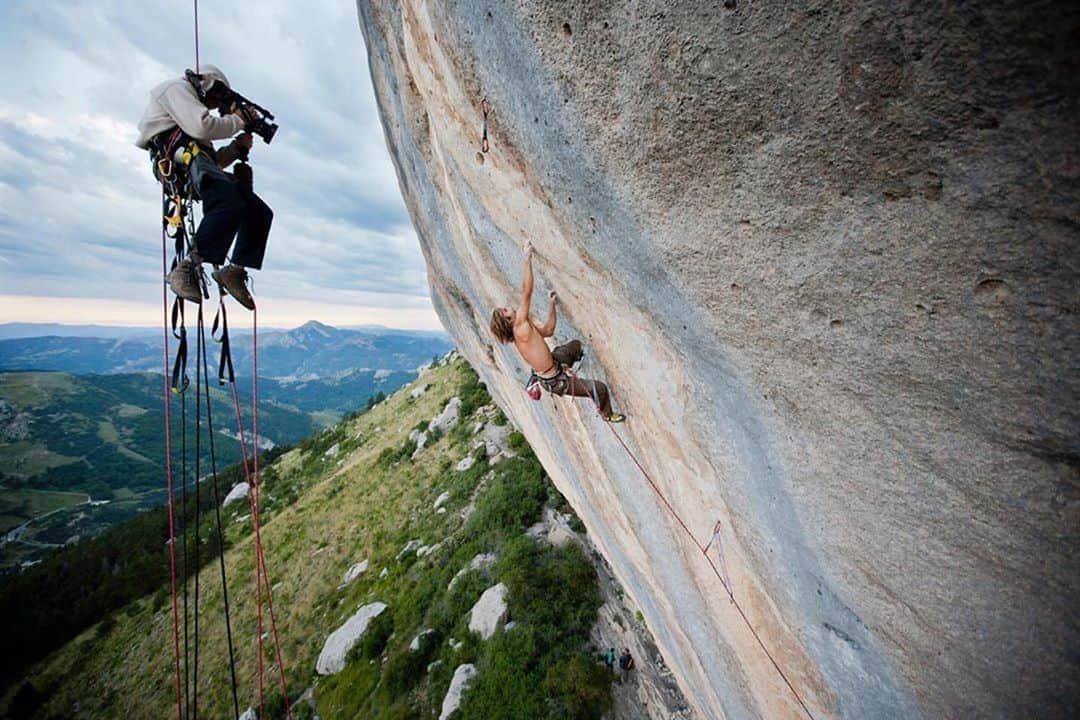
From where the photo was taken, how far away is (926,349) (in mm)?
2324

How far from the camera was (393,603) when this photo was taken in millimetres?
17719

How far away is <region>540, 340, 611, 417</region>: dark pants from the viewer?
16.5ft

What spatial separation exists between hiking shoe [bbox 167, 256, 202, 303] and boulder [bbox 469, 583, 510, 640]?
40.2ft

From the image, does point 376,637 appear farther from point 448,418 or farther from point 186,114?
point 186,114

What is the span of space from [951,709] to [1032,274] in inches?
116

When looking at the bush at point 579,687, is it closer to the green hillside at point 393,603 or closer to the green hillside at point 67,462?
the green hillside at point 393,603

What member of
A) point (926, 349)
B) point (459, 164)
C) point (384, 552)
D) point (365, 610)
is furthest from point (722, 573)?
point (384, 552)

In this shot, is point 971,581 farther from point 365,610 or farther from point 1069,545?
point 365,610

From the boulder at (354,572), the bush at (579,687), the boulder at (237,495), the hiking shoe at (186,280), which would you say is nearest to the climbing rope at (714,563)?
the hiking shoe at (186,280)

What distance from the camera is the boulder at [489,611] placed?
13.7 m

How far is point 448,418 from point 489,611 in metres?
17.2

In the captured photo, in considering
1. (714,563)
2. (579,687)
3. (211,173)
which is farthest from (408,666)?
(211,173)

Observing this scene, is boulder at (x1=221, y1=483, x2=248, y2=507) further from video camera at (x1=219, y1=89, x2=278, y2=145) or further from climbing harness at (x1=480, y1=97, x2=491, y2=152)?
climbing harness at (x1=480, y1=97, x2=491, y2=152)

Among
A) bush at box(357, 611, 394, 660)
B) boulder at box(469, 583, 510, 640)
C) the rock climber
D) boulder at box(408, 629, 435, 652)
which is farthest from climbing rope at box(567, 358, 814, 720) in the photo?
bush at box(357, 611, 394, 660)
